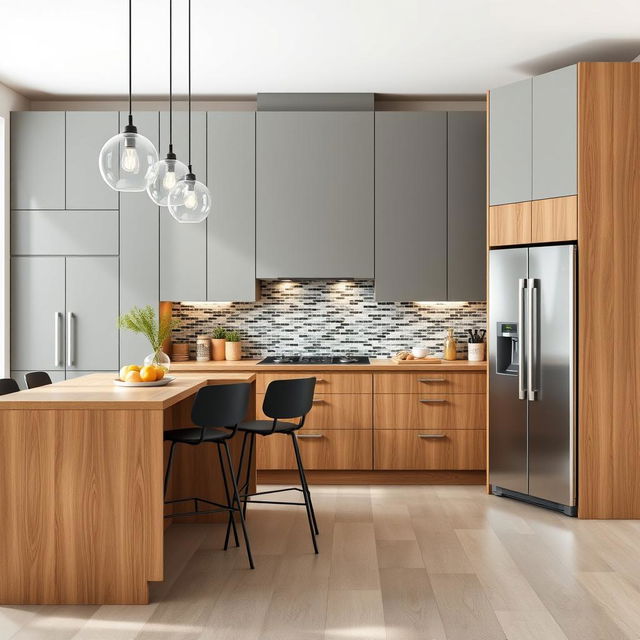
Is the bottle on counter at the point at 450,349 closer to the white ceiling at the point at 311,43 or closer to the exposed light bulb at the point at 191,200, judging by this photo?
the white ceiling at the point at 311,43

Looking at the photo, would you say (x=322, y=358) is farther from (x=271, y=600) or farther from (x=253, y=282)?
Answer: (x=271, y=600)

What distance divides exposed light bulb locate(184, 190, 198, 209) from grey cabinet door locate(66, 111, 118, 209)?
2.22 meters

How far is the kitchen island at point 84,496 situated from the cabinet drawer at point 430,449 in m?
2.39

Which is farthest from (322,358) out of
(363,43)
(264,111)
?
(363,43)

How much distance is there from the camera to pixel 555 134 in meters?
4.35

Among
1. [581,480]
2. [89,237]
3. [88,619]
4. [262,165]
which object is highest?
[262,165]

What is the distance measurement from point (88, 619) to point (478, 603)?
5.34 ft

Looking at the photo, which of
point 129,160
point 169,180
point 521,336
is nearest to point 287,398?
point 169,180

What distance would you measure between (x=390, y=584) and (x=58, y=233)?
145 inches

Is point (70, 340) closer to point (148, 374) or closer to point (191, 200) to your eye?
point (148, 374)

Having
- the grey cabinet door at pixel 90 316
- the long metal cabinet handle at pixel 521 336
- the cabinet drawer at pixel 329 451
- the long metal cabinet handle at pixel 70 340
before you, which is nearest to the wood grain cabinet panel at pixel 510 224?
the long metal cabinet handle at pixel 521 336

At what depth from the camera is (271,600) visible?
3.01 meters

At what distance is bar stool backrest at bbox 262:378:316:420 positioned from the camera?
3.66m

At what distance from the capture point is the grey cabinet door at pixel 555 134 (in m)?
4.27
